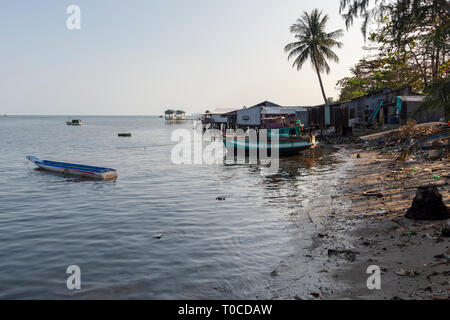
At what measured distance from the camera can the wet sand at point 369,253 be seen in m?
5.42

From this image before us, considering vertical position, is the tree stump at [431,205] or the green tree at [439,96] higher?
the green tree at [439,96]

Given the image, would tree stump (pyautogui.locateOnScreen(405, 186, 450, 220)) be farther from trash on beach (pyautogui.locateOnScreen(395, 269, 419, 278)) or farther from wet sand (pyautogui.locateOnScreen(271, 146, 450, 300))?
trash on beach (pyautogui.locateOnScreen(395, 269, 419, 278))

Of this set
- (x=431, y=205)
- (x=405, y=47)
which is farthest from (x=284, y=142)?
(x=431, y=205)

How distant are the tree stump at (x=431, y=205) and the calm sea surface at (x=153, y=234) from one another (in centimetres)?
278

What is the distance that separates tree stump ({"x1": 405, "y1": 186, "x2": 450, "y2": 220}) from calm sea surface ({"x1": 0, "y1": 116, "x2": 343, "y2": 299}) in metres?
2.78

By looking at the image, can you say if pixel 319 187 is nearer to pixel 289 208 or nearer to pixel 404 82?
pixel 289 208

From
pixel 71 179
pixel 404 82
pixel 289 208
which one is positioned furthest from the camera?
pixel 404 82

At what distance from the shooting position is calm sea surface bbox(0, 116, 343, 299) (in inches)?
259

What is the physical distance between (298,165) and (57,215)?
15.6 meters

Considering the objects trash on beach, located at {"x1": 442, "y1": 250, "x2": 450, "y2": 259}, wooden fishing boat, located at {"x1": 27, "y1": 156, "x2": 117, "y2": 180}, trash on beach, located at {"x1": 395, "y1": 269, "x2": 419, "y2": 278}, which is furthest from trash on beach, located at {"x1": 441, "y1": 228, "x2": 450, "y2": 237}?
wooden fishing boat, located at {"x1": 27, "y1": 156, "x2": 117, "y2": 180}

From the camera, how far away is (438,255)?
238 inches

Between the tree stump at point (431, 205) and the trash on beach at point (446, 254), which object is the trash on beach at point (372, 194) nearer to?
the tree stump at point (431, 205)

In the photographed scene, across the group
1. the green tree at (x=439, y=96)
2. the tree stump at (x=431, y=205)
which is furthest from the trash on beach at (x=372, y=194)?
the green tree at (x=439, y=96)
